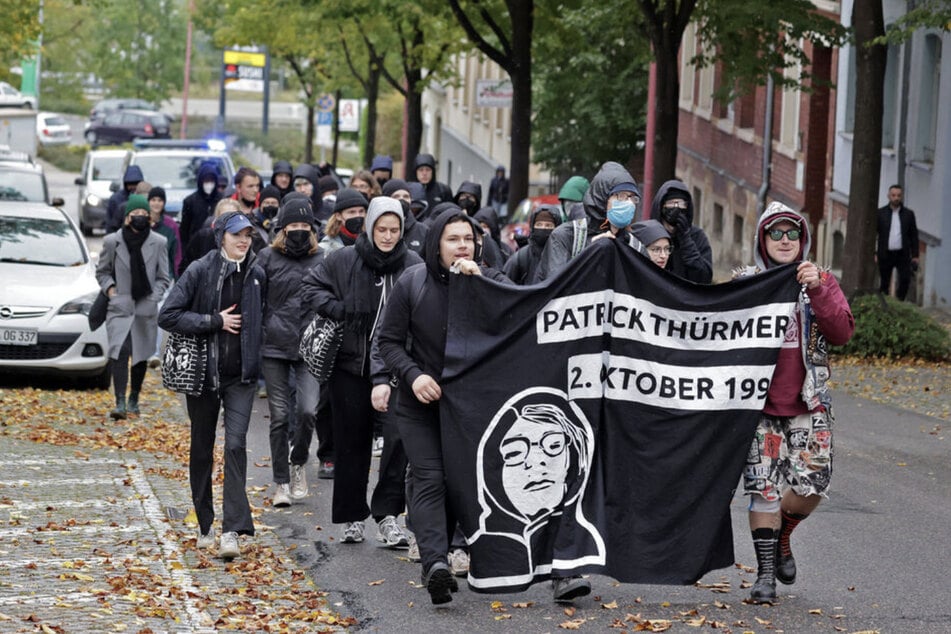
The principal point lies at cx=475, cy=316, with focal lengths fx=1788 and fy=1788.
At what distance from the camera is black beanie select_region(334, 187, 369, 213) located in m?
11.0

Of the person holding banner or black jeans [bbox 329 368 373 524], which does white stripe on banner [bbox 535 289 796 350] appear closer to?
the person holding banner

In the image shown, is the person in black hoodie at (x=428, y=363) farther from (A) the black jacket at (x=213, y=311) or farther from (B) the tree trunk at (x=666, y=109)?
(B) the tree trunk at (x=666, y=109)

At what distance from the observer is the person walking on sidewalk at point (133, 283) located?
14375 mm

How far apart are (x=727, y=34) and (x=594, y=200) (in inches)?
557

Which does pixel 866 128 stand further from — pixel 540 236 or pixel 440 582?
pixel 440 582

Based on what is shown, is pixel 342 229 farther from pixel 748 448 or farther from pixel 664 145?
pixel 664 145

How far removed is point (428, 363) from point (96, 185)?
32020 millimetres

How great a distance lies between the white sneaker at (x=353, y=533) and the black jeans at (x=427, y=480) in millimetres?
1470

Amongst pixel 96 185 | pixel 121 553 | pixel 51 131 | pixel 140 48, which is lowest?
pixel 121 553

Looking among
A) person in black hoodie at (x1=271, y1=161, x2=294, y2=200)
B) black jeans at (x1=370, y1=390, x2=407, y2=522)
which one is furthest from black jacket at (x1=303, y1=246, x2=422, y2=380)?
person in black hoodie at (x1=271, y1=161, x2=294, y2=200)

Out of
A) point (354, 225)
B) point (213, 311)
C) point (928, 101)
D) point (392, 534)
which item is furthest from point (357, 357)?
point (928, 101)

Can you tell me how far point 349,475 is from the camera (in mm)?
9469

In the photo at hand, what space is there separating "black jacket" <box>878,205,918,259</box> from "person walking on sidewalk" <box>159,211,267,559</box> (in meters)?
16.8

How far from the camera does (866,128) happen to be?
20.0 meters
